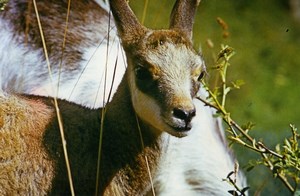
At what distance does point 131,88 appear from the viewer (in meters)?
5.68

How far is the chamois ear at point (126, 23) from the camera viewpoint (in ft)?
18.8

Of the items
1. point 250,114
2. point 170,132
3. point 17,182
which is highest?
point 170,132

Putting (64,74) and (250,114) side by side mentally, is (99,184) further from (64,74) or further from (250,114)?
(250,114)

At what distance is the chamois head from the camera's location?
536cm

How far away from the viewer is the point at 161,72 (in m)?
5.51

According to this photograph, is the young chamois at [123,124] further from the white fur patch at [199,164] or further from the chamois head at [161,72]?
the white fur patch at [199,164]

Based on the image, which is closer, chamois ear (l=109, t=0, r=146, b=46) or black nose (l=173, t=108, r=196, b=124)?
black nose (l=173, t=108, r=196, b=124)

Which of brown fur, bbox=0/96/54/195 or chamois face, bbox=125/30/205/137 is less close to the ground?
chamois face, bbox=125/30/205/137

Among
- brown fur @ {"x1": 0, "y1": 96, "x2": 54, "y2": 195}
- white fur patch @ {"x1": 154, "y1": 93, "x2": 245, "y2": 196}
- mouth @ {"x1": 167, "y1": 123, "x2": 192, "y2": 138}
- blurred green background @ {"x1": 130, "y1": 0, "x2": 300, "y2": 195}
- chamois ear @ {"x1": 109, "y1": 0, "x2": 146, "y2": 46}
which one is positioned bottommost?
A: blurred green background @ {"x1": 130, "y1": 0, "x2": 300, "y2": 195}

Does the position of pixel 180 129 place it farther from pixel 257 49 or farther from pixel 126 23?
pixel 257 49

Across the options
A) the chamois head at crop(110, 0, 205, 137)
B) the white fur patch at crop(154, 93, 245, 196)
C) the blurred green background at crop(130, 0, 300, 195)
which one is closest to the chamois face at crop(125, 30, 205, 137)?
the chamois head at crop(110, 0, 205, 137)

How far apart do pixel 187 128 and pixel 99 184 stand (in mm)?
569

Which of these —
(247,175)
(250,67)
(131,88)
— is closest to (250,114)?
(250,67)

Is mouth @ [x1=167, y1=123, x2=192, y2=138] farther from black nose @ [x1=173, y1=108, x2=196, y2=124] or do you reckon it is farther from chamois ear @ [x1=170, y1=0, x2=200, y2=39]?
chamois ear @ [x1=170, y1=0, x2=200, y2=39]
